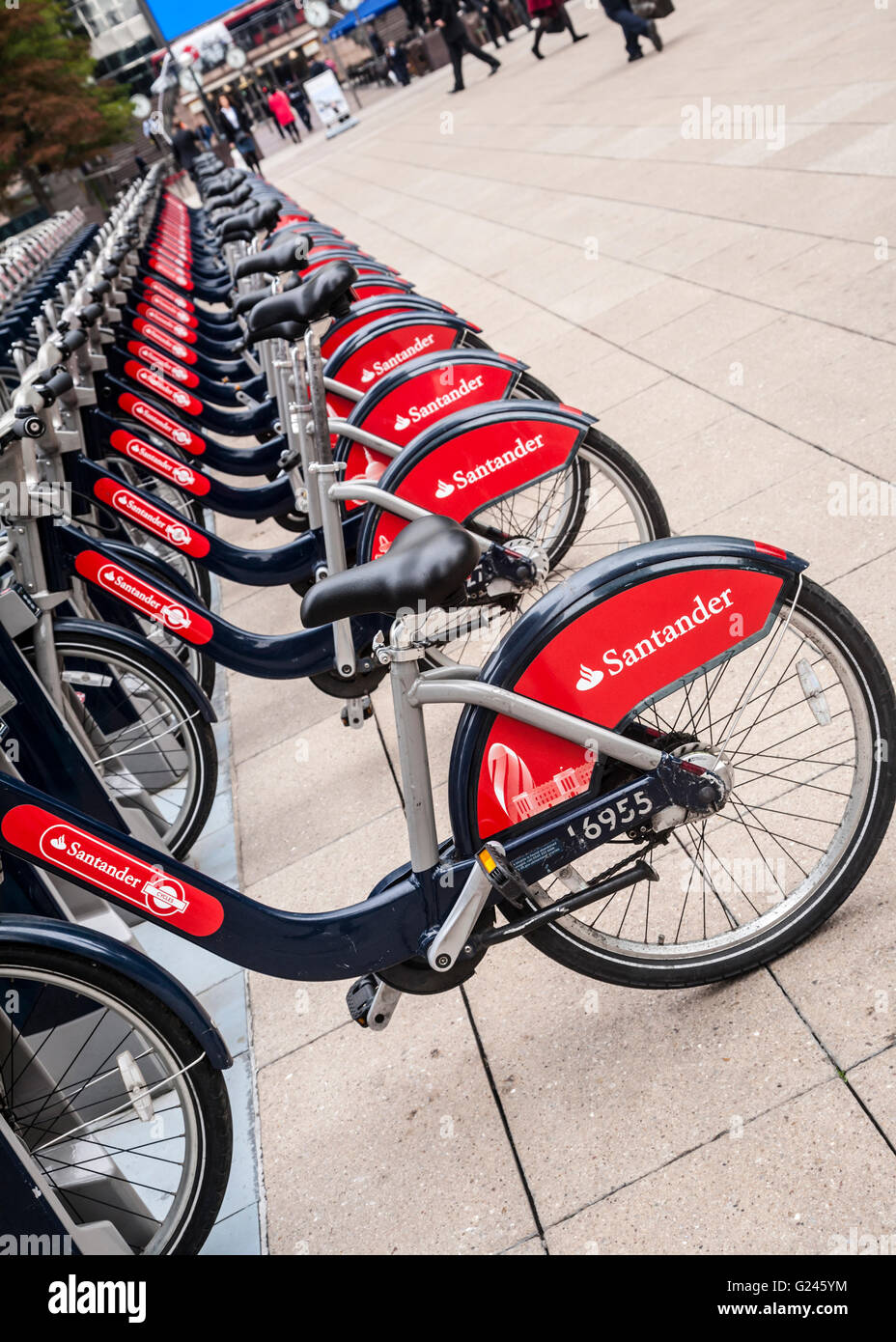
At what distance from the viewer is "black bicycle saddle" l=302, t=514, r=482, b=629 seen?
196 centimetres

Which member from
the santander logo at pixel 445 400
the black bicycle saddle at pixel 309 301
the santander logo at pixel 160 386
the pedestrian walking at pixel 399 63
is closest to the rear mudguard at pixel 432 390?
the santander logo at pixel 445 400

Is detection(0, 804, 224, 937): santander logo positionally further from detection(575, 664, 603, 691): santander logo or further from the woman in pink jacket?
the woman in pink jacket

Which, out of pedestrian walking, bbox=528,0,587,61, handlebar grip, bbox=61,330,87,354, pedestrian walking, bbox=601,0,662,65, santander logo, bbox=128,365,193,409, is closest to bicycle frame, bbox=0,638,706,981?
handlebar grip, bbox=61,330,87,354

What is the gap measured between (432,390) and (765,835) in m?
1.86

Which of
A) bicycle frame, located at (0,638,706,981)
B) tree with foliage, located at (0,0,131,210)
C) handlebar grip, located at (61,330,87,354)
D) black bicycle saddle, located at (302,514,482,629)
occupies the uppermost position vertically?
tree with foliage, located at (0,0,131,210)

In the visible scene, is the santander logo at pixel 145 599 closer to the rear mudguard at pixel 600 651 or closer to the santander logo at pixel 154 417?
the santander logo at pixel 154 417

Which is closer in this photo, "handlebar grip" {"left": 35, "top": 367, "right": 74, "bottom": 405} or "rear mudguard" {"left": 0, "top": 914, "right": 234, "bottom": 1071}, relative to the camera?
"rear mudguard" {"left": 0, "top": 914, "right": 234, "bottom": 1071}

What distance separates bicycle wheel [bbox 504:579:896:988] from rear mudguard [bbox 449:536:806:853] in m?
0.07

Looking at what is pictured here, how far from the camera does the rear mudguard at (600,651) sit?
7.14ft

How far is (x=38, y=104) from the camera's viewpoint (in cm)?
2375

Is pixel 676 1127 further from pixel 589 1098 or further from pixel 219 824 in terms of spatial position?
pixel 219 824

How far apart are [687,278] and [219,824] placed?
163 inches

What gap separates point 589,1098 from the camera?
234 cm
